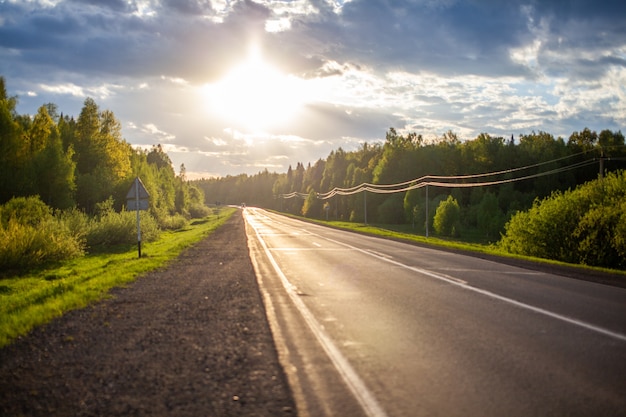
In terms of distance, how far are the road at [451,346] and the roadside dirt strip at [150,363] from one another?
1.37ft

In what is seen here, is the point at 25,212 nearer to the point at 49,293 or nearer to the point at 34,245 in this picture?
the point at 34,245

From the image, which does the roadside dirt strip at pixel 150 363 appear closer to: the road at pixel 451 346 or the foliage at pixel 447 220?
the road at pixel 451 346

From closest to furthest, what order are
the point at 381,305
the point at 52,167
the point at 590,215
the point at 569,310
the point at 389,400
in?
1. the point at 389,400
2. the point at 569,310
3. the point at 381,305
4. the point at 590,215
5. the point at 52,167

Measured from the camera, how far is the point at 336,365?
5902 millimetres

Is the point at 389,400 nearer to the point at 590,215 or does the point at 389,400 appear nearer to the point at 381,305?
the point at 381,305

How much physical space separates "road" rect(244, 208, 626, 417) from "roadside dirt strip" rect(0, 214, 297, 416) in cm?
42

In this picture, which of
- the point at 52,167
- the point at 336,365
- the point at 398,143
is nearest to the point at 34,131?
the point at 52,167

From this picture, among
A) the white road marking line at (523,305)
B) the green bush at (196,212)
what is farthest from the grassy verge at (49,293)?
the green bush at (196,212)

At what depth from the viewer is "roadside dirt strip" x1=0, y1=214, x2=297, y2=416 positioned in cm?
476

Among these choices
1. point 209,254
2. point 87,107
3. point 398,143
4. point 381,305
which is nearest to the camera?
point 381,305

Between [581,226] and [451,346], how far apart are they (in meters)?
16.2

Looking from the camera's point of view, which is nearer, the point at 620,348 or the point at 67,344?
the point at 620,348

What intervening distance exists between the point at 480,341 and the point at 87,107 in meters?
47.0

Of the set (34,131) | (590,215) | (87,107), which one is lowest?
(590,215)
